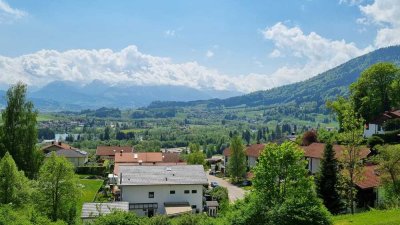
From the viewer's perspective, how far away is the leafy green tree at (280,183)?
27.2 meters

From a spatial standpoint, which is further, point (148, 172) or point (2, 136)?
point (148, 172)

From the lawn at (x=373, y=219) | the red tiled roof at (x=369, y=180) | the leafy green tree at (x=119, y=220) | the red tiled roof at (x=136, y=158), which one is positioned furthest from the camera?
the red tiled roof at (x=136, y=158)

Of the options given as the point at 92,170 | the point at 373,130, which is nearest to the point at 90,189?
the point at 92,170

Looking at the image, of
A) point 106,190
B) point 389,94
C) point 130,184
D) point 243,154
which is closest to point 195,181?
point 130,184

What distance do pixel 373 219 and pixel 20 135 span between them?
3877cm

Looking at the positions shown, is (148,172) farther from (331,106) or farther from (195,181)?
(331,106)

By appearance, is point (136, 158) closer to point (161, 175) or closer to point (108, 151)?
point (161, 175)

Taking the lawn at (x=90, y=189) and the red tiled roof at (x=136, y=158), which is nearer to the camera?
the lawn at (x=90, y=189)

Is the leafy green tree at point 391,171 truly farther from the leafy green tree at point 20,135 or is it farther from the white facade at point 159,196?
the leafy green tree at point 20,135

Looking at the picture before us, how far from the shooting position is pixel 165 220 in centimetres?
3312

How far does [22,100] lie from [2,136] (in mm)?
5048

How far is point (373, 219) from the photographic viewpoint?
Result: 95.9 feet

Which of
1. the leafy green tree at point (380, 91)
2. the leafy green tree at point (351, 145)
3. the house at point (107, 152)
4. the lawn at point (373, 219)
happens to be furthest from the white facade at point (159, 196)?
the house at point (107, 152)

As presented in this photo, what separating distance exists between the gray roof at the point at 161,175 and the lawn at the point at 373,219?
1030 inches
